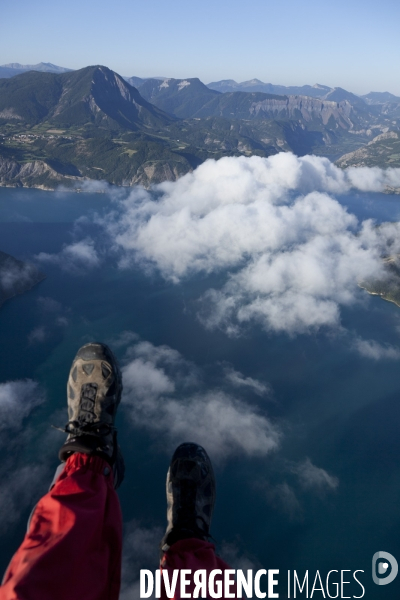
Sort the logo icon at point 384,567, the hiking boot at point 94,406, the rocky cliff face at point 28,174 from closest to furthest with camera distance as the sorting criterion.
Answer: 1. the hiking boot at point 94,406
2. the logo icon at point 384,567
3. the rocky cliff face at point 28,174

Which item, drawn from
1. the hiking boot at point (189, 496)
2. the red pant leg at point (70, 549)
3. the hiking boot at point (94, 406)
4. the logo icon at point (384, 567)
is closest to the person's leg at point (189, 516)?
the hiking boot at point (189, 496)

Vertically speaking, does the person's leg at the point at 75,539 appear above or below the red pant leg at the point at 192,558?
above

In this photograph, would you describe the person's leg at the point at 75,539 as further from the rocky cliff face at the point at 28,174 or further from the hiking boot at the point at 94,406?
the rocky cliff face at the point at 28,174

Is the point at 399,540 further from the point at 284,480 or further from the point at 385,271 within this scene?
the point at 385,271

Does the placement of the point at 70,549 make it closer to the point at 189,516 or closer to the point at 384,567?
the point at 189,516

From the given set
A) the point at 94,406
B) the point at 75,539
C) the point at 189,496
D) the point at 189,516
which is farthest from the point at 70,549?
the point at 189,496

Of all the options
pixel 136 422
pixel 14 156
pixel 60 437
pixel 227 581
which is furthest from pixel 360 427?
pixel 14 156
